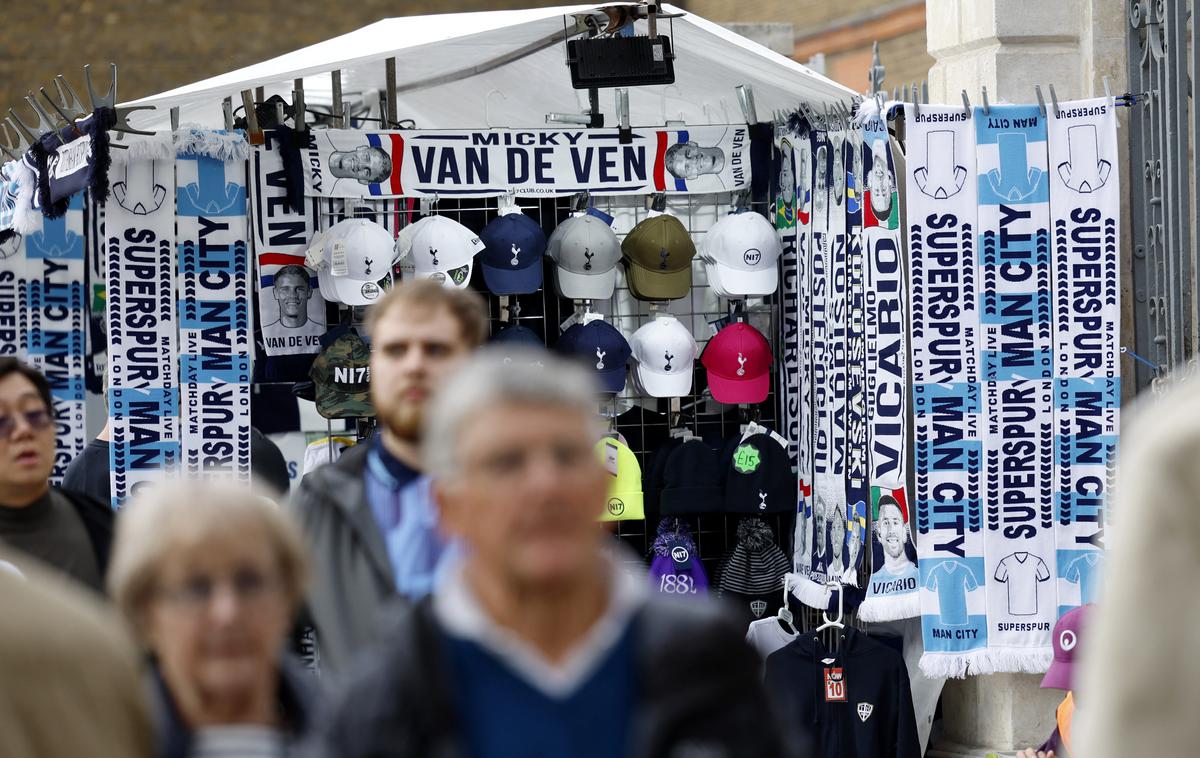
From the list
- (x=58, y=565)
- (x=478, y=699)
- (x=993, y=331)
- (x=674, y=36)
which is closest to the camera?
(x=478, y=699)

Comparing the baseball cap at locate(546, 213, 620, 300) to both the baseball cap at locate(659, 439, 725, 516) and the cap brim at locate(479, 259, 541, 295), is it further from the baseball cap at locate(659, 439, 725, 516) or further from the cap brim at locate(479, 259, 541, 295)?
the baseball cap at locate(659, 439, 725, 516)

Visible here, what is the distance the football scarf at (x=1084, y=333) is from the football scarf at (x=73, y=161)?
372 cm

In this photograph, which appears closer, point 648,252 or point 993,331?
point 993,331

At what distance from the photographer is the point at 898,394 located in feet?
22.7

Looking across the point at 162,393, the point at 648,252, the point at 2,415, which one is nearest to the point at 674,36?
the point at 648,252

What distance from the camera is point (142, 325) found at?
23.7 feet

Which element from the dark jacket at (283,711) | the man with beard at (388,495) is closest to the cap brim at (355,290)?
the man with beard at (388,495)

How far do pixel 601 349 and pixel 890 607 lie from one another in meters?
1.69

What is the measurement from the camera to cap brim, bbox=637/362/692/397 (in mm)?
7672

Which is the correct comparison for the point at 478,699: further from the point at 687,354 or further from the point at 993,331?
the point at 687,354

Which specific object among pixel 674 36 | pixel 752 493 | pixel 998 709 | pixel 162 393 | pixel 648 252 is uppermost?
pixel 674 36

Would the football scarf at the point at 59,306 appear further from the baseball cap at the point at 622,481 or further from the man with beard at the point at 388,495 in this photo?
the man with beard at the point at 388,495

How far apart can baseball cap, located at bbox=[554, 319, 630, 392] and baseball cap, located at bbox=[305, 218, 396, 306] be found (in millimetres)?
863

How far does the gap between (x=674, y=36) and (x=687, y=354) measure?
1390mm
